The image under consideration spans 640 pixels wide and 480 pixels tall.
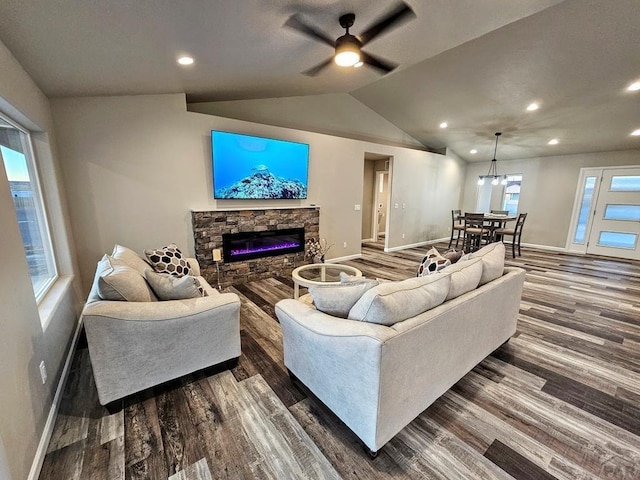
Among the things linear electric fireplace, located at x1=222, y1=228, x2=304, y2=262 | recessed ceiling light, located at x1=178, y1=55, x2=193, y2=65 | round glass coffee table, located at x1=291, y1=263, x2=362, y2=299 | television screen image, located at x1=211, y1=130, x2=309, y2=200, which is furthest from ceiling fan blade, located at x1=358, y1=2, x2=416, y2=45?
linear electric fireplace, located at x1=222, y1=228, x2=304, y2=262

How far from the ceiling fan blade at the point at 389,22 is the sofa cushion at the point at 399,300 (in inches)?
79.0

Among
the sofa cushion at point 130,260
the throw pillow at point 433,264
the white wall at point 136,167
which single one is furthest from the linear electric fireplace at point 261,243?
the throw pillow at point 433,264

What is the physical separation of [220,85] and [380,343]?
11.9ft

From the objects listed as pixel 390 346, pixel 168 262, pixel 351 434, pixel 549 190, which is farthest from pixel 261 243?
pixel 549 190

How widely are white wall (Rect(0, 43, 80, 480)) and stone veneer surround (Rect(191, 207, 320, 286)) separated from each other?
1.65 meters

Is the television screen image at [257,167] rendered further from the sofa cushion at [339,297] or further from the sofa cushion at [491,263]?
the sofa cushion at [491,263]

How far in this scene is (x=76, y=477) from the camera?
136cm

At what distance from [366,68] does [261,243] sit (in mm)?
2924

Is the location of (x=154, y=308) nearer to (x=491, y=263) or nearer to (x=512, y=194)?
(x=491, y=263)

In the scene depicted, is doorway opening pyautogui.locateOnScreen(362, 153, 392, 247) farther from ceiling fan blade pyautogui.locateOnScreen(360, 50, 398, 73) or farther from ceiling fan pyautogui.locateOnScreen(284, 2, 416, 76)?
ceiling fan pyautogui.locateOnScreen(284, 2, 416, 76)

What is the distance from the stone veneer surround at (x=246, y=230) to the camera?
3.88 metres

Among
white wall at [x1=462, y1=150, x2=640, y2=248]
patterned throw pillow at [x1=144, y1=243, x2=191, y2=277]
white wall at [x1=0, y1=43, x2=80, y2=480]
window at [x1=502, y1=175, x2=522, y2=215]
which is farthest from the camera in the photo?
window at [x1=502, y1=175, x2=522, y2=215]

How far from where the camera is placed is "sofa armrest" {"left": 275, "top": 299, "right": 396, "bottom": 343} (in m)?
1.34

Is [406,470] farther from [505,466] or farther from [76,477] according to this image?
[76,477]
